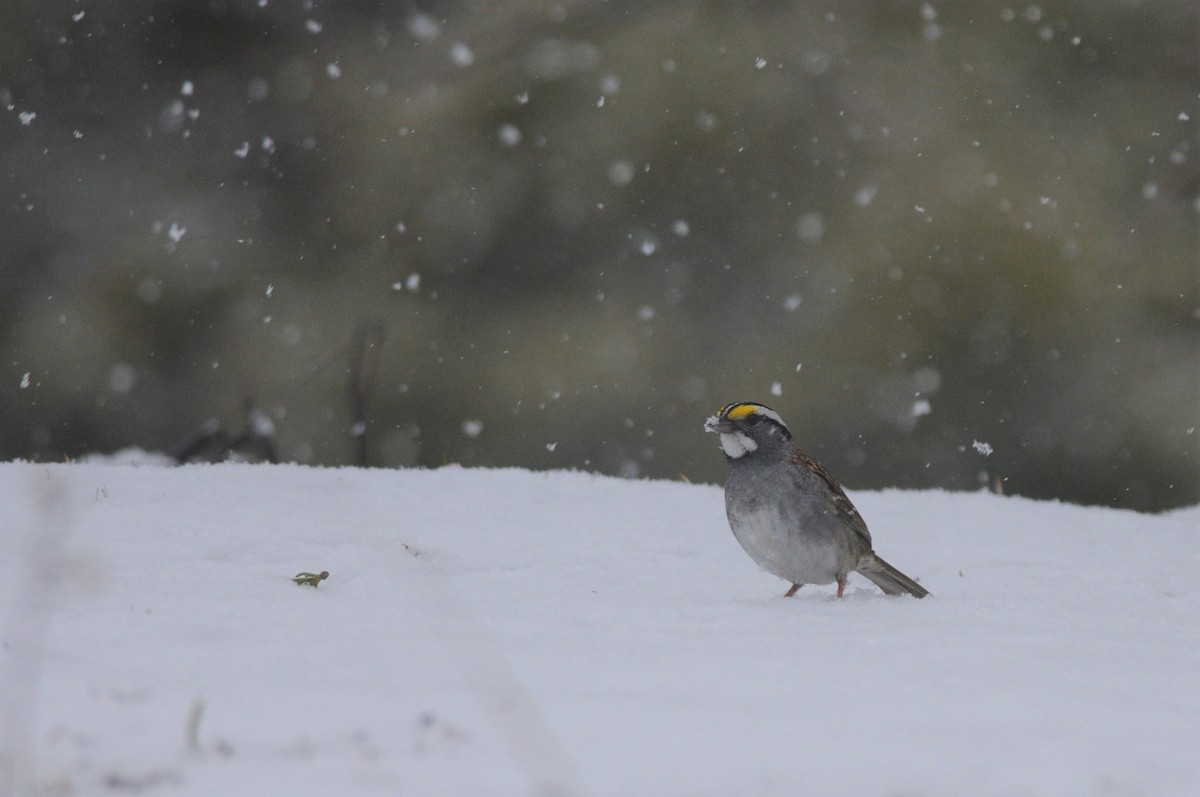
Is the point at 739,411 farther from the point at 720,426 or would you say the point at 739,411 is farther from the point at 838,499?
the point at 838,499

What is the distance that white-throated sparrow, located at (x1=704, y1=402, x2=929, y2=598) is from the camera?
4711 mm

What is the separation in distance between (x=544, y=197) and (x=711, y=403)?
293 centimetres

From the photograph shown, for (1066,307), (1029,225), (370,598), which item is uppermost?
(1029,225)

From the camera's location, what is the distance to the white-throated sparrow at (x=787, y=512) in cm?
471

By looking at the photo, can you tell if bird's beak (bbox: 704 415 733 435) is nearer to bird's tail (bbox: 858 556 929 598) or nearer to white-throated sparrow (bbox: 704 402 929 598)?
white-throated sparrow (bbox: 704 402 929 598)

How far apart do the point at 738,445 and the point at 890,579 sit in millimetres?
835

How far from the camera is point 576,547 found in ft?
16.9

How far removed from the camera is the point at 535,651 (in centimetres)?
339

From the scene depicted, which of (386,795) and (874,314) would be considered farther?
(874,314)

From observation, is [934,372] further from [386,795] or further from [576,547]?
[386,795]

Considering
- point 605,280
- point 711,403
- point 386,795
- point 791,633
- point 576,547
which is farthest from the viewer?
point 605,280

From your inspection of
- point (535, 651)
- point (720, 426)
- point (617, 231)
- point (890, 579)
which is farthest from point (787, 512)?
point (617, 231)

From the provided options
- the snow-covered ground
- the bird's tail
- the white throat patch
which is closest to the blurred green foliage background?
the snow-covered ground

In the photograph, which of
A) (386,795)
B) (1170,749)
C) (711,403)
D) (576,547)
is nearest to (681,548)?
(576,547)
